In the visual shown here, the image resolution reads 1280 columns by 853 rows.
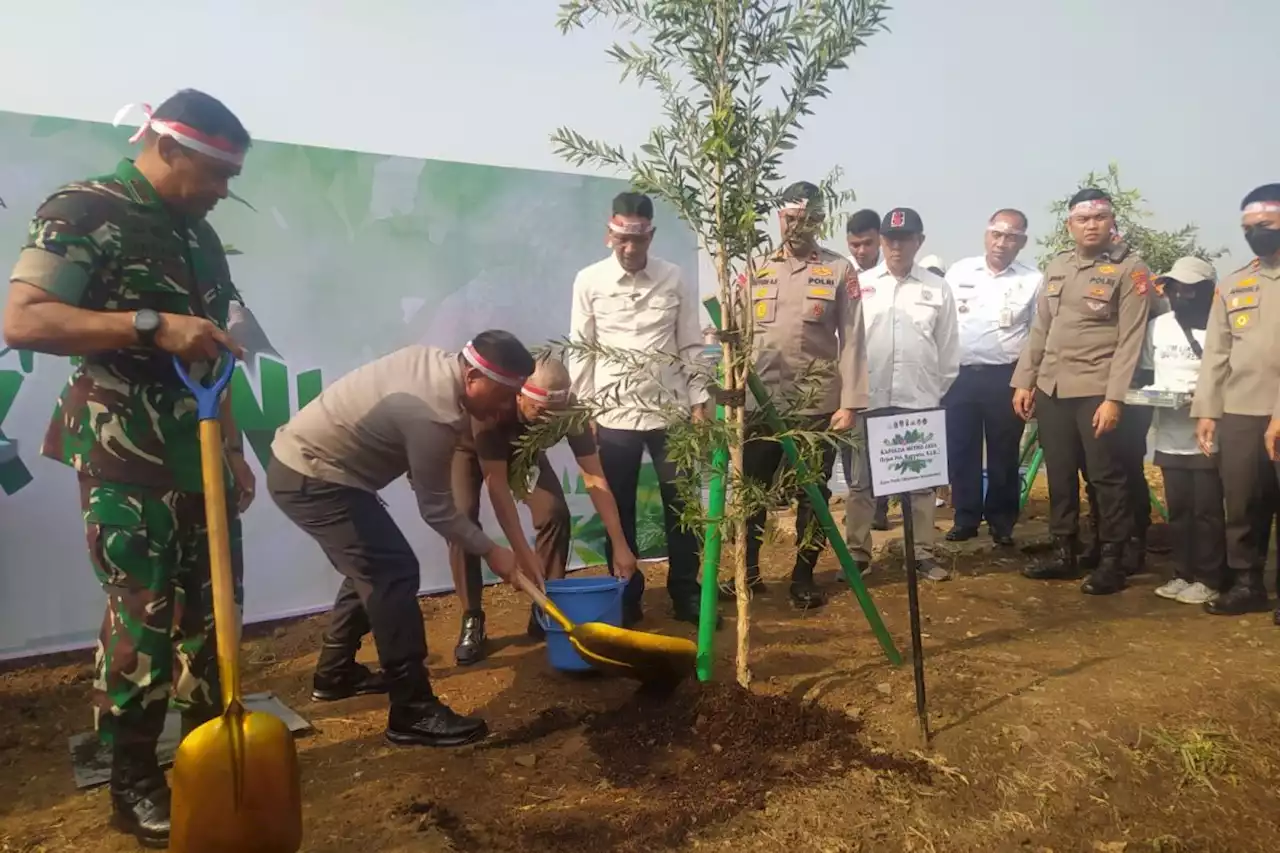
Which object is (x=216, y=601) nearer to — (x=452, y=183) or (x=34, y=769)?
(x=34, y=769)

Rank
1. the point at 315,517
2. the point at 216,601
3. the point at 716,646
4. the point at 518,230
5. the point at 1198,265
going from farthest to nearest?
1. the point at 518,230
2. the point at 1198,265
3. the point at 716,646
4. the point at 315,517
5. the point at 216,601

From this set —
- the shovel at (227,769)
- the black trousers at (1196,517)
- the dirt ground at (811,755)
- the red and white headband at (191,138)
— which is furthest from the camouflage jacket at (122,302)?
the black trousers at (1196,517)

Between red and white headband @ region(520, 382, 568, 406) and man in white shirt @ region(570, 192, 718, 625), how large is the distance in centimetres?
86

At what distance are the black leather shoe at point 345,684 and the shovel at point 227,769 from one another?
4.89 ft

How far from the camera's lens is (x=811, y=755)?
2889mm

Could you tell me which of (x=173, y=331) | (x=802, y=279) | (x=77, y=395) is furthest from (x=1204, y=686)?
(x=77, y=395)

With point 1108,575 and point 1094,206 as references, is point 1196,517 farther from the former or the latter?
point 1094,206

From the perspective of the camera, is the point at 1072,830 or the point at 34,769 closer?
the point at 1072,830

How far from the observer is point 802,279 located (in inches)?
183

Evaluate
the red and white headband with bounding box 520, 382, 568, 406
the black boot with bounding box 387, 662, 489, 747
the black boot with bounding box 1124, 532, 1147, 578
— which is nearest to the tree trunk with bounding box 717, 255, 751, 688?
the red and white headband with bounding box 520, 382, 568, 406

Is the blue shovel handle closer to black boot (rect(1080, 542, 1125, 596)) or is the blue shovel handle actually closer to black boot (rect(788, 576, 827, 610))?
black boot (rect(788, 576, 827, 610))

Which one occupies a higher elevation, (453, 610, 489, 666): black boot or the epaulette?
the epaulette

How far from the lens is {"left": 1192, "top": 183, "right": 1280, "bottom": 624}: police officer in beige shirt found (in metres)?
4.22

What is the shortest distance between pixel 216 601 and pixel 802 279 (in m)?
3.35
